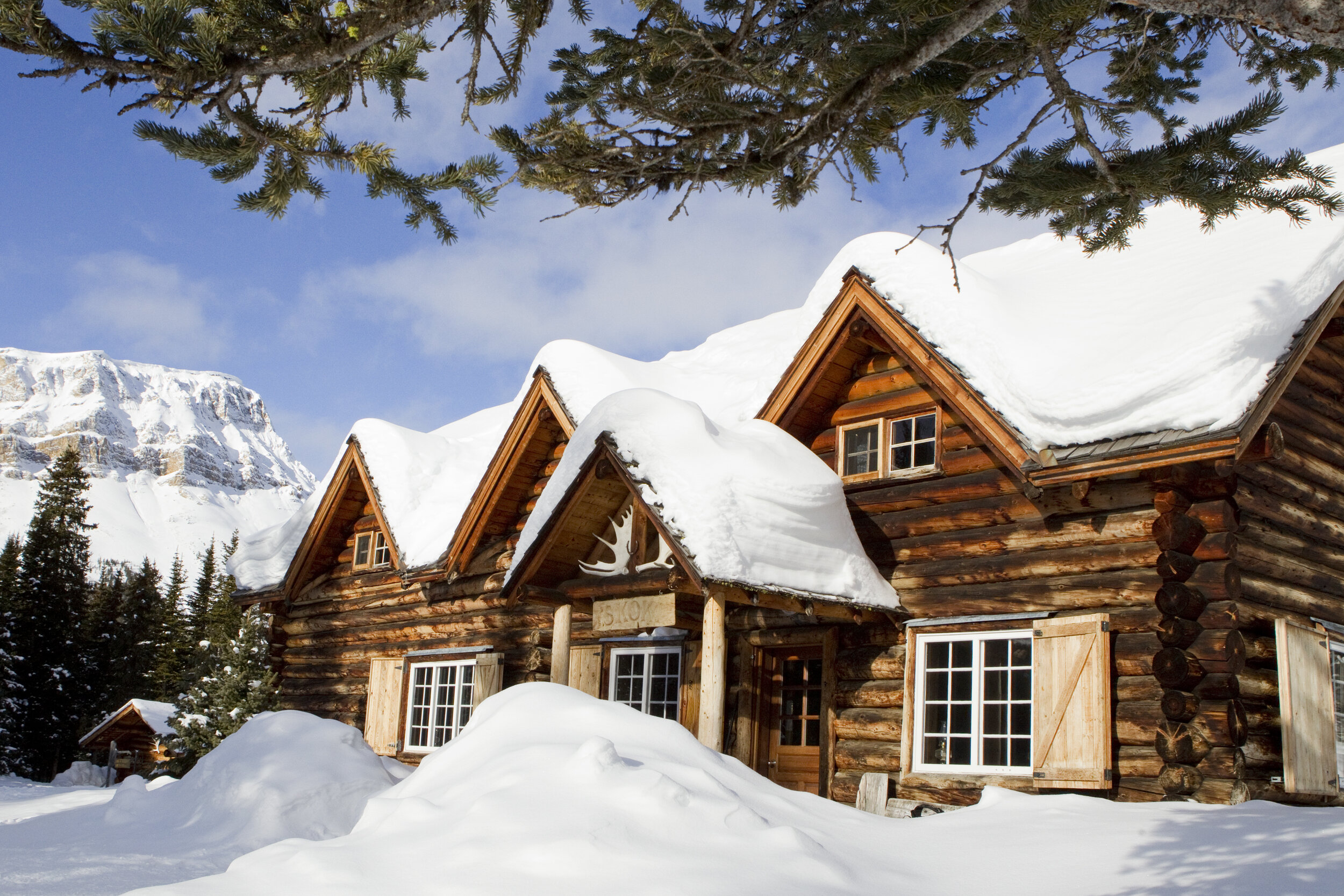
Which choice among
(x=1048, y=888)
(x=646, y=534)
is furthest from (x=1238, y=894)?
(x=646, y=534)

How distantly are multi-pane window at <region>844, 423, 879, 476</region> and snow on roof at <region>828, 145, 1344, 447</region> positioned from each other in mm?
1517

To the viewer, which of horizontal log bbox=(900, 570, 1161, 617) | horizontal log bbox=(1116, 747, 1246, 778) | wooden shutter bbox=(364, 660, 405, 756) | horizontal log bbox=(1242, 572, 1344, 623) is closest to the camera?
horizontal log bbox=(1116, 747, 1246, 778)

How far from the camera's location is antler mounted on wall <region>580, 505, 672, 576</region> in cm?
1134

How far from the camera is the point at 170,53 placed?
4227 millimetres

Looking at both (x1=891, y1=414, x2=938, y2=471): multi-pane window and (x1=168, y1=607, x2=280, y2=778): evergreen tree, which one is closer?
(x1=891, y1=414, x2=938, y2=471): multi-pane window

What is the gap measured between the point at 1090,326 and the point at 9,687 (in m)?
32.8

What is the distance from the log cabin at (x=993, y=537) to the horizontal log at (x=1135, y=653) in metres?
0.02

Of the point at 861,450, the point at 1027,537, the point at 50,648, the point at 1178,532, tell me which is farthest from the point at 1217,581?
the point at 50,648

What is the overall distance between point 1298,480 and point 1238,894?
594 centimetres

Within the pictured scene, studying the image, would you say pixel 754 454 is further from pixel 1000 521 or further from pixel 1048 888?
pixel 1048 888

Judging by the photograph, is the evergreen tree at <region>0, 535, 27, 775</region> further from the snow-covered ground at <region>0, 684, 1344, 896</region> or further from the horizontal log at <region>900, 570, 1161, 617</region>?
the horizontal log at <region>900, 570, 1161, 617</region>

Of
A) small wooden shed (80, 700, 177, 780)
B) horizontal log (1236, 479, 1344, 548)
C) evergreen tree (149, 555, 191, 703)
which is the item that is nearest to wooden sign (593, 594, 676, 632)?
horizontal log (1236, 479, 1344, 548)

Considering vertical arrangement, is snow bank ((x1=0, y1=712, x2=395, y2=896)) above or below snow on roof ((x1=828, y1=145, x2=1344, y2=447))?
below

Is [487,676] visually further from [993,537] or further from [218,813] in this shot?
[993,537]
